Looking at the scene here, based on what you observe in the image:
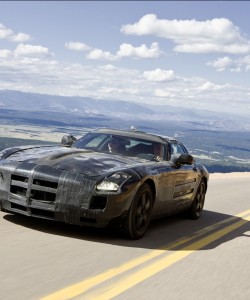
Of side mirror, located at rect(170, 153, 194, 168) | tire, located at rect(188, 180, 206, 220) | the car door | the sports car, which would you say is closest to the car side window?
the car door

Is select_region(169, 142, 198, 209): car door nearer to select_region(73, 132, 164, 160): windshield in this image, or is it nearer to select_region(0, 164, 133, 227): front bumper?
select_region(73, 132, 164, 160): windshield

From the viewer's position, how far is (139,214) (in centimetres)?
650

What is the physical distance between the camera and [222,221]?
31.1 feet

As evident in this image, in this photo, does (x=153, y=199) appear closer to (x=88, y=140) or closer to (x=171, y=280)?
(x=88, y=140)

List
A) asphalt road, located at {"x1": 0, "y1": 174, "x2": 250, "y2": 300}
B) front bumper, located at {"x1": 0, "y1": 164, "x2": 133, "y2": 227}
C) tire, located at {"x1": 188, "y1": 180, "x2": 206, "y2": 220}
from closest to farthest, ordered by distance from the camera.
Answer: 1. asphalt road, located at {"x1": 0, "y1": 174, "x2": 250, "y2": 300}
2. front bumper, located at {"x1": 0, "y1": 164, "x2": 133, "y2": 227}
3. tire, located at {"x1": 188, "y1": 180, "x2": 206, "y2": 220}

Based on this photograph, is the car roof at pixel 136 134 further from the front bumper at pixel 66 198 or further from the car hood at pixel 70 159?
the front bumper at pixel 66 198

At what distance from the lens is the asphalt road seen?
4.02 metres

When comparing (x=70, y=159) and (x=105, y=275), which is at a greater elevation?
(x=70, y=159)

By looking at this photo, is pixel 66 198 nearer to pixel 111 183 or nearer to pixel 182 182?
pixel 111 183

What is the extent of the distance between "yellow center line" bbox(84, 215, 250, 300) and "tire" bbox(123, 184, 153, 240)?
1.90 feet

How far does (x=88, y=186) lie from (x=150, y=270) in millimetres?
1308

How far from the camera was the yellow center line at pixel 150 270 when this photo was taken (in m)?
3.92

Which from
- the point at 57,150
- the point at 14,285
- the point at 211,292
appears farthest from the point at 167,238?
the point at 14,285

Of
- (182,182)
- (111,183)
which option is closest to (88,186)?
(111,183)
